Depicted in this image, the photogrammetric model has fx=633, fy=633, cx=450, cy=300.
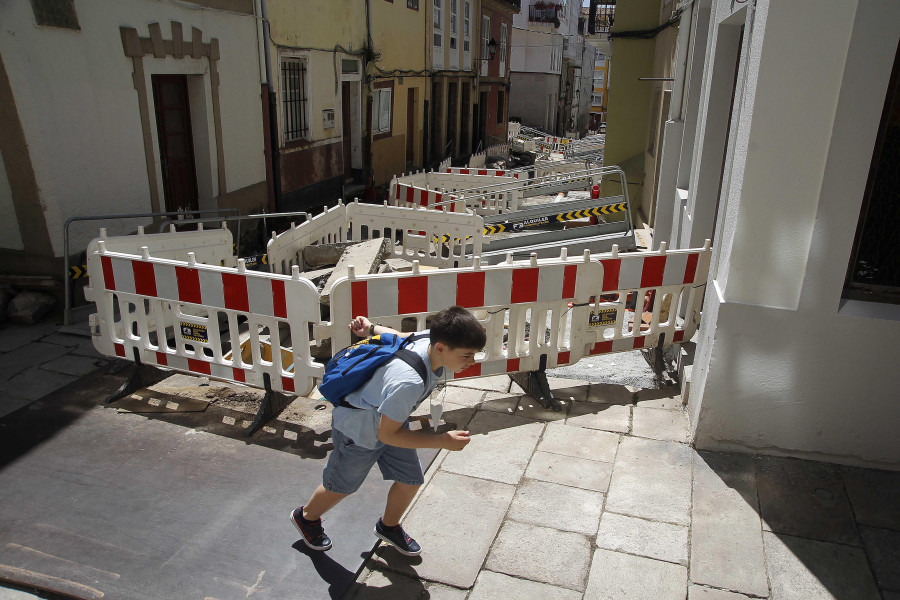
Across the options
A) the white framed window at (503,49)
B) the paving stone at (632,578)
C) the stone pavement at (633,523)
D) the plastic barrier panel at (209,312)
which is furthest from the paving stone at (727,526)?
the white framed window at (503,49)

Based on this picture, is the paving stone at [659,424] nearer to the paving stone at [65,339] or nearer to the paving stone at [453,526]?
the paving stone at [453,526]

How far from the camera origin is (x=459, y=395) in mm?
5051

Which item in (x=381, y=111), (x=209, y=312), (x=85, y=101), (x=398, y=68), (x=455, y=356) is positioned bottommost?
(x=209, y=312)

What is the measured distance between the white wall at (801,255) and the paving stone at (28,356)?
5.41m

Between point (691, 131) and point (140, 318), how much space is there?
5.71 m

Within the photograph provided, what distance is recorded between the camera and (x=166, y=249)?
5.86 metres

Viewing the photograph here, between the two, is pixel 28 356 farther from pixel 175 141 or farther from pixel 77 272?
pixel 175 141

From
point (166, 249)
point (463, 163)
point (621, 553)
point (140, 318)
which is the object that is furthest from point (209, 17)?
point (463, 163)

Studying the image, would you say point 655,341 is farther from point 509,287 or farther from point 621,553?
point 621,553

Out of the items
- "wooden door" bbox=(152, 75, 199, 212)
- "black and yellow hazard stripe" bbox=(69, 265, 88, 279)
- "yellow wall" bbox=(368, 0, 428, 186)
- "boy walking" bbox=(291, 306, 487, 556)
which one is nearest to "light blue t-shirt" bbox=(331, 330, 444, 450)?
"boy walking" bbox=(291, 306, 487, 556)

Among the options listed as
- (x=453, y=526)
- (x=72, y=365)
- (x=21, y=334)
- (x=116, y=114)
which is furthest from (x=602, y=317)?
(x=116, y=114)

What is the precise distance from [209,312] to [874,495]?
4.52 m

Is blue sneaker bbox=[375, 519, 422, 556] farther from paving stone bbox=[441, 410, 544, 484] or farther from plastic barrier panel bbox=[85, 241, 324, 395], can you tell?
plastic barrier panel bbox=[85, 241, 324, 395]

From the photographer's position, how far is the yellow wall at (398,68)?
16547 mm
